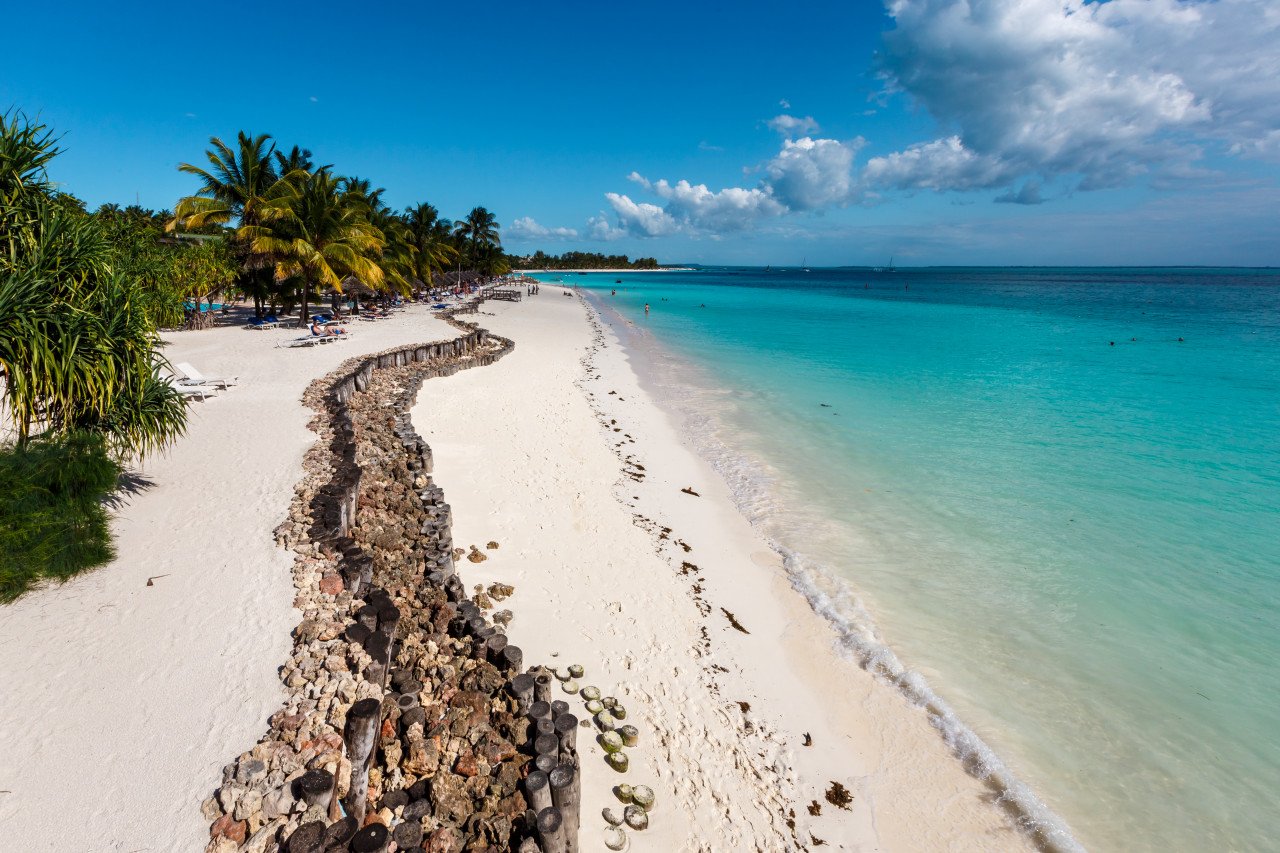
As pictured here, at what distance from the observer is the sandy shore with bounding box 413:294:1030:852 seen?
4.52m

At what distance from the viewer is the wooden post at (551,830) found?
354cm

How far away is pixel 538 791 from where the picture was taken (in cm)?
377

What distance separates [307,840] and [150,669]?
8.34ft

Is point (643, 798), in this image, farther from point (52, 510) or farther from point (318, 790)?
point (52, 510)

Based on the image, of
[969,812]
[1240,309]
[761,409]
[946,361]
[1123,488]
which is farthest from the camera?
[1240,309]

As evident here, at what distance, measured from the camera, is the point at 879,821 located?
4.60 m

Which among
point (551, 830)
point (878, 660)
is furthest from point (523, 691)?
point (878, 660)

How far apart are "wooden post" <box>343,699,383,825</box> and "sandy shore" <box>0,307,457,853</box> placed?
0.79 m

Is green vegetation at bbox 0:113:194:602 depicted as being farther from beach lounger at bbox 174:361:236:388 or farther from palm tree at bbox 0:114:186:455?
beach lounger at bbox 174:361:236:388

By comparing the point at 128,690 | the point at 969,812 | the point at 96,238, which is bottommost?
the point at 969,812

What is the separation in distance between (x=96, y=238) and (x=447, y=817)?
758cm

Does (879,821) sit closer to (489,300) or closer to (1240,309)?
(489,300)

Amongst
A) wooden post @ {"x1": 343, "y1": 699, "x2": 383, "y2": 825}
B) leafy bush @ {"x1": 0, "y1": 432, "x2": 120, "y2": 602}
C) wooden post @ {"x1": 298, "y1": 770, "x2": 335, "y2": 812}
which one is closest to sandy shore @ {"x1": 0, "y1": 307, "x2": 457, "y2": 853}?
leafy bush @ {"x1": 0, "y1": 432, "x2": 120, "y2": 602}

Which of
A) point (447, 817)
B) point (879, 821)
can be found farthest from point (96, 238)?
point (879, 821)
